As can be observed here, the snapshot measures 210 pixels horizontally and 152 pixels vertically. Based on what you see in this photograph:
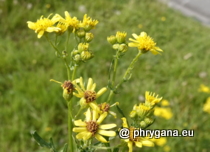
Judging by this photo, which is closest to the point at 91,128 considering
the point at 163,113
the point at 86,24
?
the point at 86,24

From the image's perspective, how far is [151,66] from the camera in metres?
4.42

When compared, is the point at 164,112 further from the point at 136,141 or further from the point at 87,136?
the point at 87,136

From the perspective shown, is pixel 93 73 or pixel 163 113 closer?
pixel 163 113

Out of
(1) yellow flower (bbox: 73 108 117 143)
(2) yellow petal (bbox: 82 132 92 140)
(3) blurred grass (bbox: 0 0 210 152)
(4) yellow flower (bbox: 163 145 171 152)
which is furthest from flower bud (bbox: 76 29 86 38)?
(4) yellow flower (bbox: 163 145 171 152)

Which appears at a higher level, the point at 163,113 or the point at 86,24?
the point at 86,24

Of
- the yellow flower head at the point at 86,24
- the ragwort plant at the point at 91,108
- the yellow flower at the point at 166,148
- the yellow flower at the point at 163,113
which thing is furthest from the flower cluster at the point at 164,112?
the yellow flower head at the point at 86,24

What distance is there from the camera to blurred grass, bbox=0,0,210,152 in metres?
3.06

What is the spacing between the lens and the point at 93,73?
385cm

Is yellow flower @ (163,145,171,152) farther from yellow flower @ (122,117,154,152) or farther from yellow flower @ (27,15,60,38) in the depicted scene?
yellow flower @ (27,15,60,38)

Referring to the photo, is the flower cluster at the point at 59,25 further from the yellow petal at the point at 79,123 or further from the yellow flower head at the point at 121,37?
the yellow petal at the point at 79,123

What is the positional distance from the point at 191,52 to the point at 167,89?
63.9 inches

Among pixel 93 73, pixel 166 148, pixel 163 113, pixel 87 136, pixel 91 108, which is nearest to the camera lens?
pixel 87 136

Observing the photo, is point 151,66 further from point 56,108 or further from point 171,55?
point 56,108

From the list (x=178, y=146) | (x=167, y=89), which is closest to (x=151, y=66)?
(x=167, y=89)
